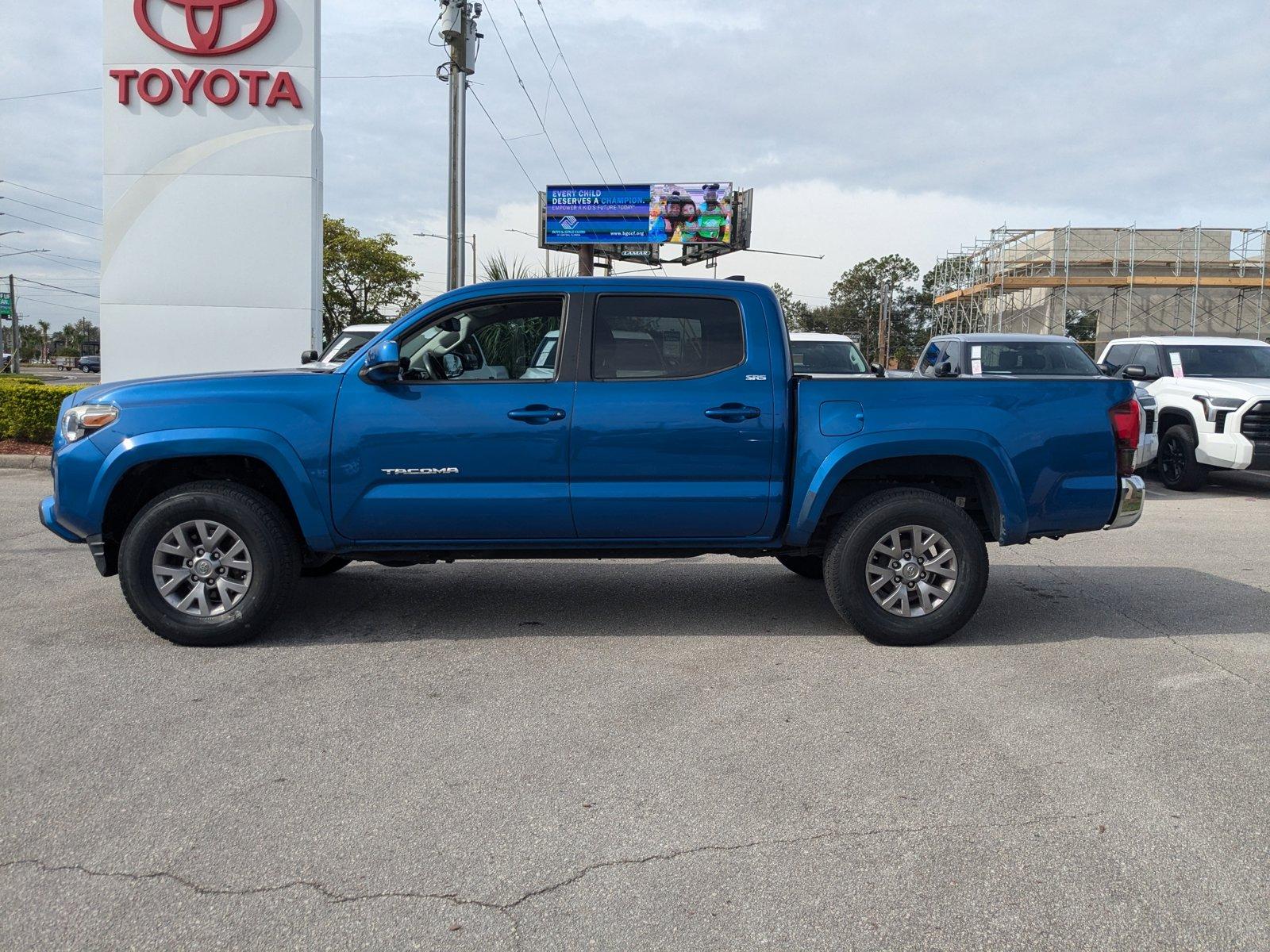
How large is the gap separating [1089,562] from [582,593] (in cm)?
404

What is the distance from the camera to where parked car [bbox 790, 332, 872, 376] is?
1343 cm

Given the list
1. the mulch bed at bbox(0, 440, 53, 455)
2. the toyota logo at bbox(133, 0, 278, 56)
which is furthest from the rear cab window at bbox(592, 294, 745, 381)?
the toyota logo at bbox(133, 0, 278, 56)

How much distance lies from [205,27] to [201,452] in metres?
12.2

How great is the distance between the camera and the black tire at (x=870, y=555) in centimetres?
575

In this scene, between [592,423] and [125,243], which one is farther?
[125,243]

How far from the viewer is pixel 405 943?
9.45 feet

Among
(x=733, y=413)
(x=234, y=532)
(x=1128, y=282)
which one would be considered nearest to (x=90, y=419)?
(x=234, y=532)

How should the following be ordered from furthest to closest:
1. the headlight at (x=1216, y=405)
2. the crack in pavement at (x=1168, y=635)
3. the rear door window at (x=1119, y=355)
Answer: the rear door window at (x=1119, y=355) < the headlight at (x=1216, y=405) < the crack in pavement at (x=1168, y=635)

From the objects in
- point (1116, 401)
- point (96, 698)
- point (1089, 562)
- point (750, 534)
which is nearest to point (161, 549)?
point (96, 698)

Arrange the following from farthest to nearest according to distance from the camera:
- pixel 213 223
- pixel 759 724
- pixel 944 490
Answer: pixel 213 223, pixel 944 490, pixel 759 724

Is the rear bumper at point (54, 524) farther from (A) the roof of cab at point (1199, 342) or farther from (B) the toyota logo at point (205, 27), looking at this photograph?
(A) the roof of cab at point (1199, 342)

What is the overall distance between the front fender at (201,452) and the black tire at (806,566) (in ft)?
10.5

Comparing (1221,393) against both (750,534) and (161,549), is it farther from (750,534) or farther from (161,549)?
(161,549)

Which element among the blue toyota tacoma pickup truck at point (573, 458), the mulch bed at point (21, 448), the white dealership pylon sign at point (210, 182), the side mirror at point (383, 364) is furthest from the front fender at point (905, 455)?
the mulch bed at point (21, 448)
